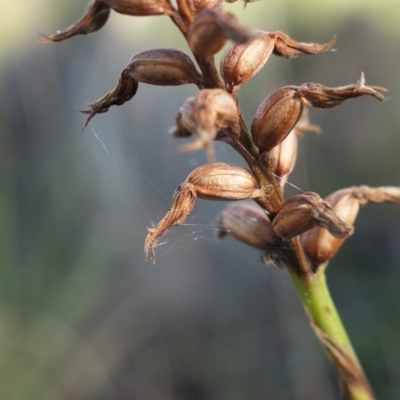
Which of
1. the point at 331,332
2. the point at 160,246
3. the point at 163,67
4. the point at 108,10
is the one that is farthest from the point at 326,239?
the point at 160,246

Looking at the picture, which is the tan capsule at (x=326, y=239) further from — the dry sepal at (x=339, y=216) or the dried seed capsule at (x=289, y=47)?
the dried seed capsule at (x=289, y=47)

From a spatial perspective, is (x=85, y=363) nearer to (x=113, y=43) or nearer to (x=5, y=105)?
(x=5, y=105)

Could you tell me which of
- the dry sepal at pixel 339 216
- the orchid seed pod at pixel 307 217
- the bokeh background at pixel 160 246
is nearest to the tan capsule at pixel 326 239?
the dry sepal at pixel 339 216

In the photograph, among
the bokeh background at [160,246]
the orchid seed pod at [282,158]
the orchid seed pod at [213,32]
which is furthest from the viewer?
the bokeh background at [160,246]

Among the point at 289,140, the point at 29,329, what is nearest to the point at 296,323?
the point at 29,329

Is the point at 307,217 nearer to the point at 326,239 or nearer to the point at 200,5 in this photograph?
the point at 326,239

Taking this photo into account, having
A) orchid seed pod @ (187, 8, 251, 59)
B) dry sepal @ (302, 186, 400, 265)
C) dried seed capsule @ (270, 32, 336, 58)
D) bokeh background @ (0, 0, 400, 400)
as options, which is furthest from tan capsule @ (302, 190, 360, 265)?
bokeh background @ (0, 0, 400, 400)
